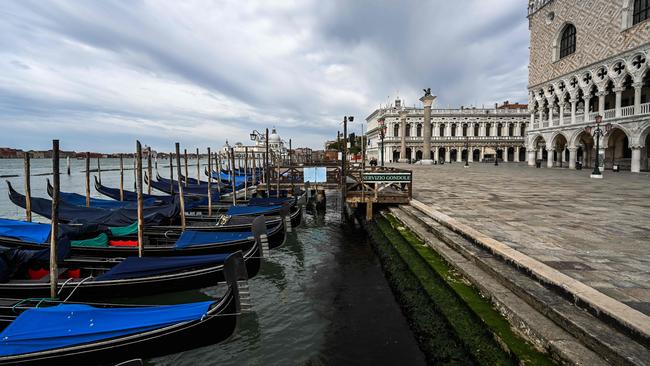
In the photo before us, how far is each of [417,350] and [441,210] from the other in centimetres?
581

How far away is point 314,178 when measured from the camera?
17469 mm

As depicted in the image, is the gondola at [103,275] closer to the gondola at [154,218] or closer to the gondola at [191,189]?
the gondola at [154,218]

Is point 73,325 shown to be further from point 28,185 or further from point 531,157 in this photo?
point 531,157

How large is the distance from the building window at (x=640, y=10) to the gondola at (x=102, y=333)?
30510mm

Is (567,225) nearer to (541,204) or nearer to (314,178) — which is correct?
(541,204)

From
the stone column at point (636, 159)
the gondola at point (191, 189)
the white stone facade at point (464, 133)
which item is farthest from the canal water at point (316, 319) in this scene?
the white stone facade at point (464, 133)

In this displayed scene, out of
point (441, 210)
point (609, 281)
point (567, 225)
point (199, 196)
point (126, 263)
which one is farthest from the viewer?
point (199, 196)

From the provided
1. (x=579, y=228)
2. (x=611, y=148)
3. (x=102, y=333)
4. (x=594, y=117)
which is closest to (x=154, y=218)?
(x=102, y=333)

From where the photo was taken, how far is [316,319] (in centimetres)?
624

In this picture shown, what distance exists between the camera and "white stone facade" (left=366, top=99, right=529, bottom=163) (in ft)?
190

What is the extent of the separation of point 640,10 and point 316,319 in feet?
96.6

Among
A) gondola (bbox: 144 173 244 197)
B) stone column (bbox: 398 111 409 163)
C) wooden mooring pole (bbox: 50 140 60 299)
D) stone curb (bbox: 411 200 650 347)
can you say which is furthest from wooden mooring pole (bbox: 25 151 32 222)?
stone column (bbox: 398 111 409 163)

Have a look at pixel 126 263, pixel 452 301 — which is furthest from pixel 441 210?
pixel 126 263

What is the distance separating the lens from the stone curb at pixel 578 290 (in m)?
3.26
